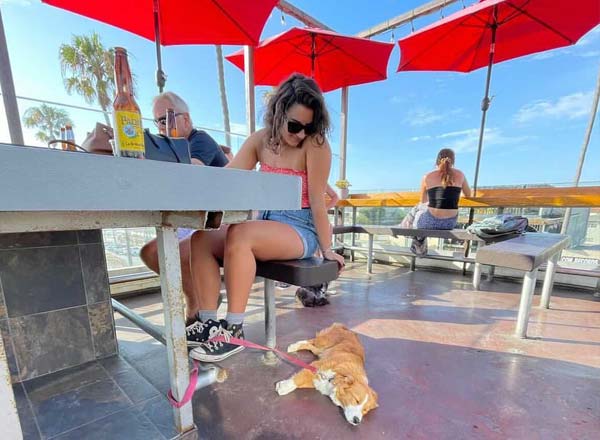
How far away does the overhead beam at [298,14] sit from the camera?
394 centimetres

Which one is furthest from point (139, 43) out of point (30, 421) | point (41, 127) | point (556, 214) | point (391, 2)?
point (556, 214)

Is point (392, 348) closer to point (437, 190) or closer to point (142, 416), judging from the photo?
point (142, 416)

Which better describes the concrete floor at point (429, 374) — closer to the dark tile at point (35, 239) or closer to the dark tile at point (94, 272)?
the dark tile at point (94, 272)

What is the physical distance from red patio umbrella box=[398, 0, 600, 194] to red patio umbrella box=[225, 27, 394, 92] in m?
0.37

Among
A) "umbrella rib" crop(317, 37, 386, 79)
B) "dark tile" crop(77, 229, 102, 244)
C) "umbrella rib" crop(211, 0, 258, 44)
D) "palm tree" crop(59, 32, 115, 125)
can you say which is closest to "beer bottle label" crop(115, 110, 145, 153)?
"dark tile" crop(77, 229, 102, 244)

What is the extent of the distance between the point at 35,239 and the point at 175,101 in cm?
99

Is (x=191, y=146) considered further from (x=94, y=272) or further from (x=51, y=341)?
(x=51, y=341)

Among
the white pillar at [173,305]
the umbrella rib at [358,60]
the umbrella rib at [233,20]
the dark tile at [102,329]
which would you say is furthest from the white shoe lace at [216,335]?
the umbrella rib at [358,60]

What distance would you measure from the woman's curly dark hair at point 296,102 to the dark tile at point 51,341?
1.29m

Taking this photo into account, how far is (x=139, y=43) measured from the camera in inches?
103

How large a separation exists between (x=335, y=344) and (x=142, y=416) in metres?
0.91

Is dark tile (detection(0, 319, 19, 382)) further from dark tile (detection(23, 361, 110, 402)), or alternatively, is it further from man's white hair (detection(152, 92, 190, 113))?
man's white hair (detection(152, 92, 190, 113))

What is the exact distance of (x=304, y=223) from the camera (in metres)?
1.21

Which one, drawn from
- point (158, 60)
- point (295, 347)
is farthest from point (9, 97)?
point (295, 347)
